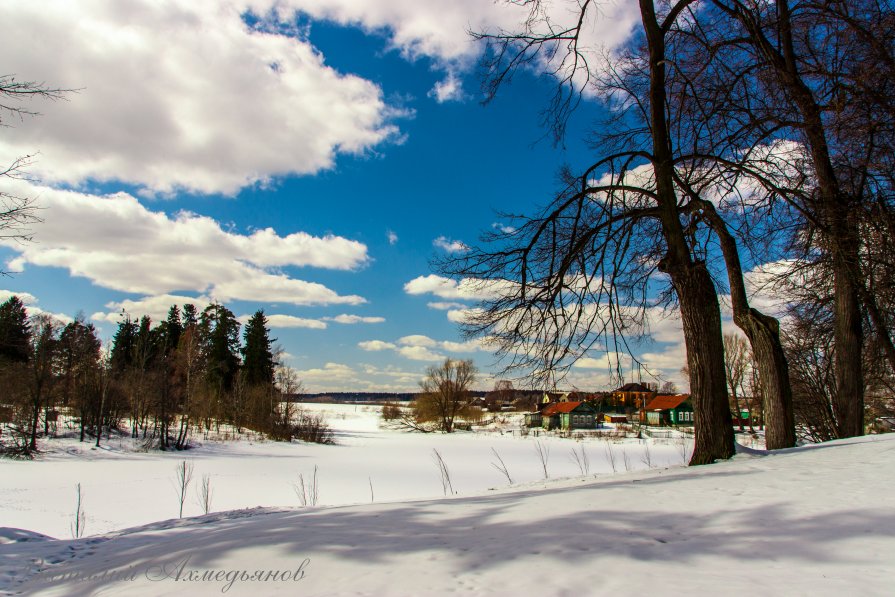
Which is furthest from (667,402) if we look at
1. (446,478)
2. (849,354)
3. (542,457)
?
(849,354)

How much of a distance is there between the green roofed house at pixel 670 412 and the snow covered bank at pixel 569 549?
68522 millimetres

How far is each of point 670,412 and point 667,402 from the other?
12.0 feet

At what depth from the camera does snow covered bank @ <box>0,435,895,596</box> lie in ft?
9.46

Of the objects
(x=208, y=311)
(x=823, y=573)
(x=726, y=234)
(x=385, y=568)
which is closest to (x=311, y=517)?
(x=385, y=568)

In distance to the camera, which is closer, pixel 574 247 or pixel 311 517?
pixel 311 517

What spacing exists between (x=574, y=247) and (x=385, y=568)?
19.5ft

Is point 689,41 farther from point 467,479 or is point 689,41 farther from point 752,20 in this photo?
point 467,479

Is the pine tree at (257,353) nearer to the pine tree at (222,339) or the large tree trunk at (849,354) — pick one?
the pine tree at (222,339)

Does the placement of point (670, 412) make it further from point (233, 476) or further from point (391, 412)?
point (233, 476)

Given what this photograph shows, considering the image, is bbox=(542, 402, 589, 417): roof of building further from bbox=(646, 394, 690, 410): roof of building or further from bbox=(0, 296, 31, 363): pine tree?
bbox=(0, 296, 31, 363): pine tree

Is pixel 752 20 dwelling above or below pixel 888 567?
above

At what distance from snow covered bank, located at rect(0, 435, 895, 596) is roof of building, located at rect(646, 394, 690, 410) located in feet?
237

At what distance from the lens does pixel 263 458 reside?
31.2 metres

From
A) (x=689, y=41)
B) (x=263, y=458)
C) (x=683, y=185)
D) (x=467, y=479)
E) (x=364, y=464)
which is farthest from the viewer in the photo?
(x=263, y=458)
